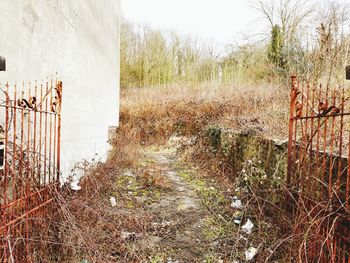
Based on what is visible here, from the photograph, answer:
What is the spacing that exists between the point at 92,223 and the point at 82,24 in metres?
3.44

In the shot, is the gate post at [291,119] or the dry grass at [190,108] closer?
the gate post at [291,119]

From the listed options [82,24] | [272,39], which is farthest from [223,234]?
[272,39]

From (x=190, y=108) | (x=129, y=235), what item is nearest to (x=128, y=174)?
(x=129, y=235)

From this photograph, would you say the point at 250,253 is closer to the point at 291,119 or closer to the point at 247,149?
the point at 291,119

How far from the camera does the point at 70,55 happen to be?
4543 mm

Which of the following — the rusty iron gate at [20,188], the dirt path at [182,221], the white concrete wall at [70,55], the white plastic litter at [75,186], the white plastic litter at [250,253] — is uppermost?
the white concrete wall at [70,55]

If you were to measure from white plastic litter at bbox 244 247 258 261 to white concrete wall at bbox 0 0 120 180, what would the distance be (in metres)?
2.79

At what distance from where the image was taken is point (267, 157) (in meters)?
4.69

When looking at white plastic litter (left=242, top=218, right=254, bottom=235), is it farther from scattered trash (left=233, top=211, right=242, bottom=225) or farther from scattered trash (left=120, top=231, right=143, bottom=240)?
scattered trash (left=120, top=231, right=143, bottom=240)

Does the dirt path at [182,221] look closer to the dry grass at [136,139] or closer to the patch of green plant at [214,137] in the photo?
the dry grass at [136,139]

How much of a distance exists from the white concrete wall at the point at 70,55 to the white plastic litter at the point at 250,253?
2786mm

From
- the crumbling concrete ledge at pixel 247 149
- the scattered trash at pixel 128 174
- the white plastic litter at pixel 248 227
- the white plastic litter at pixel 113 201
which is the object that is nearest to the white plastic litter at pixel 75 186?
the white plastic litter at pixel 113 201

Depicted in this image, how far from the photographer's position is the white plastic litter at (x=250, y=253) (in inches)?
117

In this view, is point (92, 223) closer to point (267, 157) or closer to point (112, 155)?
point (267, 157)
